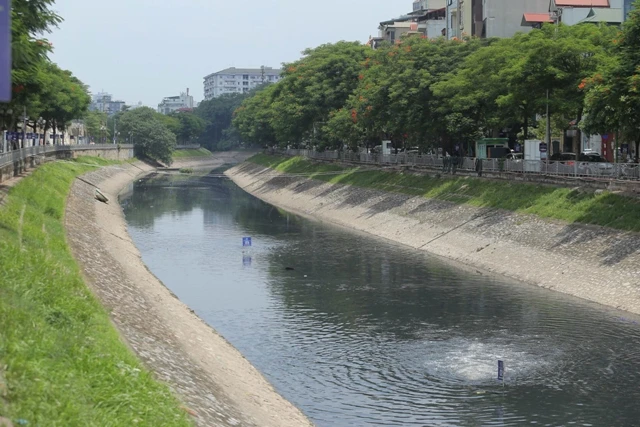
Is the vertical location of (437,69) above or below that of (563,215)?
above

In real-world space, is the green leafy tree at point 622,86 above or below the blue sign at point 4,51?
above

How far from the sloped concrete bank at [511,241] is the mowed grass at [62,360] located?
24.4 metres

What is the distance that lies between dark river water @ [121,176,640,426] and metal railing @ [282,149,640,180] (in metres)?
10.3

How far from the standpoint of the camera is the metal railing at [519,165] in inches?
1987

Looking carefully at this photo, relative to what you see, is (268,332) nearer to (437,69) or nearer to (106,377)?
(106,377)

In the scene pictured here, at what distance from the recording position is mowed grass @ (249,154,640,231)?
4675cm

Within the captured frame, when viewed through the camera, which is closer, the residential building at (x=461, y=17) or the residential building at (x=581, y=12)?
the residential building at (x=581, y=12)

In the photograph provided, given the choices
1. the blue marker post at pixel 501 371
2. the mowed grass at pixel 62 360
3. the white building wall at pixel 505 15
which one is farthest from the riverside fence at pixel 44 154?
the white building wall at pixel 505 15

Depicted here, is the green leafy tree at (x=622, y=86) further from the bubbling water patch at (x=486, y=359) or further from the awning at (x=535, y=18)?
the awning at (x=535, y=18)

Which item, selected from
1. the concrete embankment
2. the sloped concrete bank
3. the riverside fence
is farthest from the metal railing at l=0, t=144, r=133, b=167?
the sloped concrete bank

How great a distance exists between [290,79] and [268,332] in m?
98.8

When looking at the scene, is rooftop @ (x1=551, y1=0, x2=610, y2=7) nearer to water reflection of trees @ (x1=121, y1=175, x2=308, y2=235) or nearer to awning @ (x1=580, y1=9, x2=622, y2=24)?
awning @ (x1=580, y1=9, x2=622, y2=24)

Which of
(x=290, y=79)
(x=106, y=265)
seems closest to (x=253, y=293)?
(x=106, y=265)

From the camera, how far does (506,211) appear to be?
57406mm
